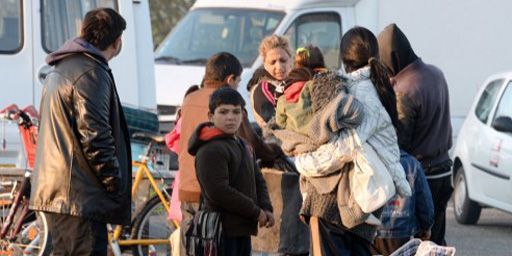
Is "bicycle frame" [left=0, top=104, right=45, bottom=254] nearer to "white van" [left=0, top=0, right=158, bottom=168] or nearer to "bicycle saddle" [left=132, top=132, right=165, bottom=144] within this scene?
"white van" [left=0, top=0, right=158, bottom=168]

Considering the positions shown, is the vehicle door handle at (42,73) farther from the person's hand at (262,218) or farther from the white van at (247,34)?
the white van at (247,34)

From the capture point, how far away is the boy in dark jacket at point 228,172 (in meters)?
7.57

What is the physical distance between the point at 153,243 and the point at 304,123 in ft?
10.4

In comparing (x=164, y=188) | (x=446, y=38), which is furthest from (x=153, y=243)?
(x=446, y=38)

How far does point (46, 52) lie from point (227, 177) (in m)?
4.32

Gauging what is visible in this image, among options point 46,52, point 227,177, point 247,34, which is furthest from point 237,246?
point 247,34

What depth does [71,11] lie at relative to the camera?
466 inches

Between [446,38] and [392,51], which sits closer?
[392,51]

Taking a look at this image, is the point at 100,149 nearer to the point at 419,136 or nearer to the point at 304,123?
the point at 304,123

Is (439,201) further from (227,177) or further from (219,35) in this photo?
(219,35)

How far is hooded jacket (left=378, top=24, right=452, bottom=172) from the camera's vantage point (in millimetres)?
8656

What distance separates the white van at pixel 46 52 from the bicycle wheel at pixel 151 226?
0.87 metres

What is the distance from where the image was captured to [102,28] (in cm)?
686

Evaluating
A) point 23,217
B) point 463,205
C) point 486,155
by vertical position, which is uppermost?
point 23,217
